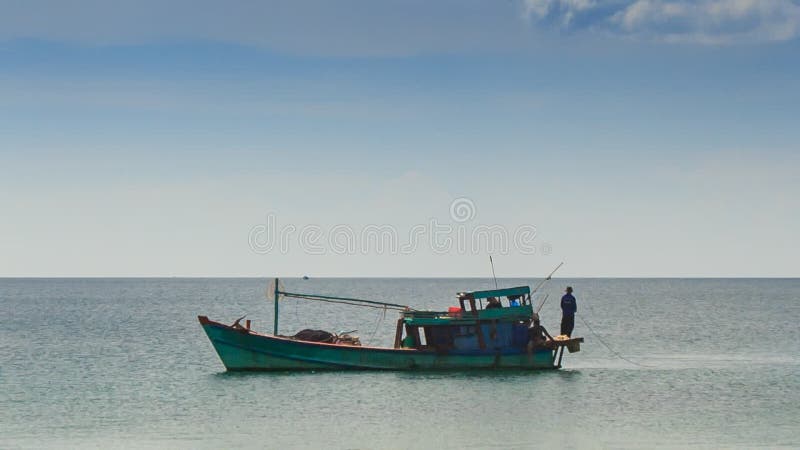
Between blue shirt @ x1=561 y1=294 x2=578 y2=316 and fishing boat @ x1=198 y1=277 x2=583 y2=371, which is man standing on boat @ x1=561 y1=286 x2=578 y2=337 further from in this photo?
fishing boat @ x1=198 y1=277 x2=583 y2=371

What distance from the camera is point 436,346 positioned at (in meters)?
35.6

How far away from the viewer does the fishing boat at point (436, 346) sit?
35312 millimetres

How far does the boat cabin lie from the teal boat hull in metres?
0.28

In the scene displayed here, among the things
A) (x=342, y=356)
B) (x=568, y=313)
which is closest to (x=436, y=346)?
(x=342, y=356)

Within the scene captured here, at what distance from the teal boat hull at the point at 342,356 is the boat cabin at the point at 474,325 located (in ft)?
0.92

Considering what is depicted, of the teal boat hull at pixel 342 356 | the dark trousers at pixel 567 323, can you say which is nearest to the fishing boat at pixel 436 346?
the teal boat hull at pixel 342 356

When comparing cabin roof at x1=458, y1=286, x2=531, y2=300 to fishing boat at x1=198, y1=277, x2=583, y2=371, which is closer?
cabin roof at x1=458, y1=286, x2=531, y2=300

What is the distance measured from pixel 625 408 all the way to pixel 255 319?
208ft

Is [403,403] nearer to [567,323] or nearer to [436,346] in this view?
[436,346]

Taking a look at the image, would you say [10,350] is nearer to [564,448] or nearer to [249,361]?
[249,361]

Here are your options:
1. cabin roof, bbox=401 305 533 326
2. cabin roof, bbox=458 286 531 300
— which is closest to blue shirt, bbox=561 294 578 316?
cabin roof, bbox=458 286 531 300

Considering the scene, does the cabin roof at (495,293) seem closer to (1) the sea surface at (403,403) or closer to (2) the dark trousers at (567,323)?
(2) the dark trousers at (567,323)

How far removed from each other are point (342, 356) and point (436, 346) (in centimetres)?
338

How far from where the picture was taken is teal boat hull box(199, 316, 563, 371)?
1393 inches
